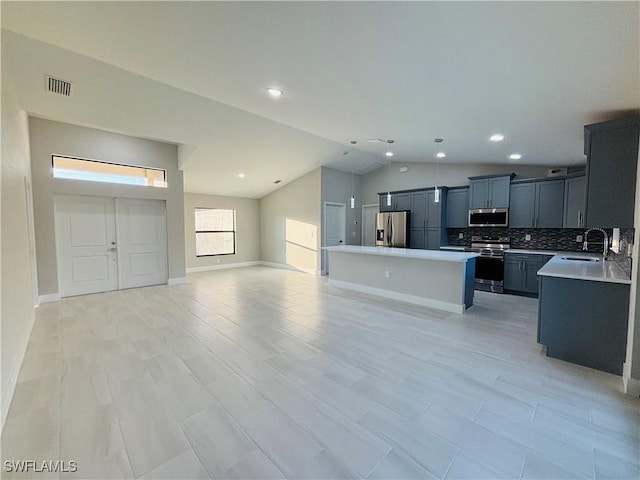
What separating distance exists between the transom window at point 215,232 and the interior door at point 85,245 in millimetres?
2678

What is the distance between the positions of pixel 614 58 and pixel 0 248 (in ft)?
15.3

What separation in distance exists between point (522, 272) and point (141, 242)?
781 centimetres

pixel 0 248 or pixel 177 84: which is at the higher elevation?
pixel 177 84

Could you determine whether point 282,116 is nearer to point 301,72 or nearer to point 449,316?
point 301,72

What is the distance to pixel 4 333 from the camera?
2119 millimetres

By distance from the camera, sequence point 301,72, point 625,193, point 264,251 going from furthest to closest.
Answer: point 264,251 → point 301,72 → point 625,193

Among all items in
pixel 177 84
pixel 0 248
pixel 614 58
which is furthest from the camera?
pixel 177 84

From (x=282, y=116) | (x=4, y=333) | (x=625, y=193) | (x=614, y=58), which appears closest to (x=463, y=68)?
(x=614, y=58)

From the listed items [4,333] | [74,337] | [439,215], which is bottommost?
[74,337]

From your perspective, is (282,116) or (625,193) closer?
(625,193)

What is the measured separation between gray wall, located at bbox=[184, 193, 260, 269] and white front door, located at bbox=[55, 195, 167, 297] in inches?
66.0

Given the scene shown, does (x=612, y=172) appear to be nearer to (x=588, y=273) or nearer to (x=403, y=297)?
(x=588, y=273)

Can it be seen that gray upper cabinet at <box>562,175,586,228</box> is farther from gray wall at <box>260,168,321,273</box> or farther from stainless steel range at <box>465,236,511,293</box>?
gray wall at <box>260,168,321,273</box>

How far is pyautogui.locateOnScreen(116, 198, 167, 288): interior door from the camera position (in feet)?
18.9
